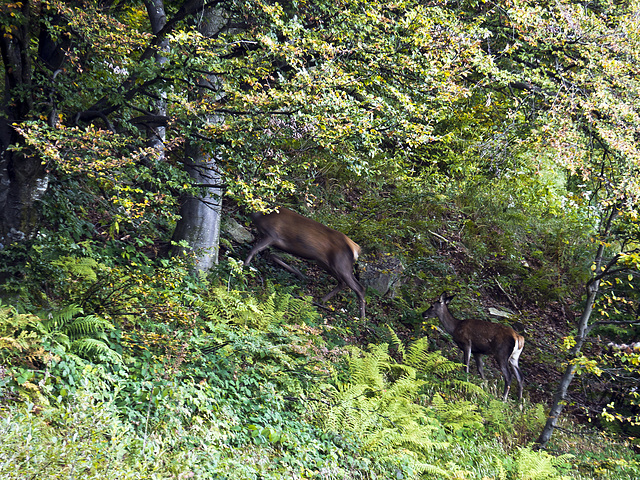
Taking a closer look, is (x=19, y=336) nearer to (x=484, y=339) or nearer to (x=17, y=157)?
(x=17, y=157)

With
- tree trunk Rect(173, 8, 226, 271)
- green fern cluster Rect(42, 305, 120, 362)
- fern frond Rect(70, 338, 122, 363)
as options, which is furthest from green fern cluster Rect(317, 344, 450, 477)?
tree trunk Rect(173, 8, 226, 271)

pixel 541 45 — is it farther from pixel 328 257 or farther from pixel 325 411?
pixel 325 411

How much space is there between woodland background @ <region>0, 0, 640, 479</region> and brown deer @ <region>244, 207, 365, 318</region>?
698 millimetres

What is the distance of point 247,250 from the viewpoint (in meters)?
10.8

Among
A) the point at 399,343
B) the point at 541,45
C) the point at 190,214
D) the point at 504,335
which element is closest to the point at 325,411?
the point at 399,343

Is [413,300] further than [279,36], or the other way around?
[413,300]

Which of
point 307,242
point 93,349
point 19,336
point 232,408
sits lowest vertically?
point 232,408

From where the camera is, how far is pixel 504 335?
32.4ft

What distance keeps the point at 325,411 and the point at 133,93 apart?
4.47 m

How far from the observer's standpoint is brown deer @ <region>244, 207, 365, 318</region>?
374 inches

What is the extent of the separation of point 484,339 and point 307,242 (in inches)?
145

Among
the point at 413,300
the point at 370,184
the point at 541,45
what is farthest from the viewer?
the point at 370,184

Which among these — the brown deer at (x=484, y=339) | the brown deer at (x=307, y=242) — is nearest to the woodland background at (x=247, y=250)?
the brown deer at (x=484, y=339)

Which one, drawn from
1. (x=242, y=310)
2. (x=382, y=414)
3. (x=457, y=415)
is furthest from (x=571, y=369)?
(x=242, y=310)
